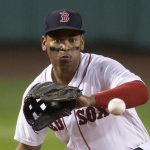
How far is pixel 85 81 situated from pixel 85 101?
2.03 feet

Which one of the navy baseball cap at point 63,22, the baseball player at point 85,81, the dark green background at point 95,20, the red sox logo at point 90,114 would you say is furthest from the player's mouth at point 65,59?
the dark green background at point 95,20

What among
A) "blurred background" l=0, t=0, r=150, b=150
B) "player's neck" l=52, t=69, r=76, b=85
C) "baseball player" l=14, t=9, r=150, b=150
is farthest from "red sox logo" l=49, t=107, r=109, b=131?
"blurred background" l=0, t=0, r=150, b=150

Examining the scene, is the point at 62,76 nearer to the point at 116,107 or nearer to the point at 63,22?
the point at 63,22

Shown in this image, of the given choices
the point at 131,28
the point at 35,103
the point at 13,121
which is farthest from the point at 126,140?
the point at 131,28

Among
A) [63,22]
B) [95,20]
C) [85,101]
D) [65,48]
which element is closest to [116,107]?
[85,101]

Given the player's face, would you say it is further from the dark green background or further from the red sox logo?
the dark green background

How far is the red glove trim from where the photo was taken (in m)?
4.11

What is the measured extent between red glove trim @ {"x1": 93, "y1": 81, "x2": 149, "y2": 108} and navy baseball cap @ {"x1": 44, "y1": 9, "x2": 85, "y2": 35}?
0.53m

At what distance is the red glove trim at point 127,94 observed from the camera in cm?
411

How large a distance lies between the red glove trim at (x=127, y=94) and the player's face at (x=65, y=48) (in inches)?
16.0

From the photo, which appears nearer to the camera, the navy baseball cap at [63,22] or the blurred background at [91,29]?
the navy baseball cap at [63,22]

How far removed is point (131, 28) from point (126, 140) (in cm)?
1058

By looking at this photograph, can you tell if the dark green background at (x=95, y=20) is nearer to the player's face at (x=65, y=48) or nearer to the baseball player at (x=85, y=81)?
the baseball player at (x=85, y=81)

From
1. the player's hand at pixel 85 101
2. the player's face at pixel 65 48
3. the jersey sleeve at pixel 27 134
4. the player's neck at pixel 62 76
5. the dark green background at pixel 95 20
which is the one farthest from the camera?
the dark green background at pixel 95 20
